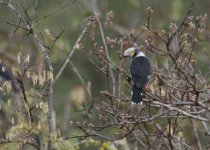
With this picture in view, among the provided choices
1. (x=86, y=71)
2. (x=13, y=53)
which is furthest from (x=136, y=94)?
(x=86, y=71)

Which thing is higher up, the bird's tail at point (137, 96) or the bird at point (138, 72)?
the bird at point (138, 72)

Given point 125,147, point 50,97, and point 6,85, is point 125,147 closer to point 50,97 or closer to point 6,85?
point 50,97

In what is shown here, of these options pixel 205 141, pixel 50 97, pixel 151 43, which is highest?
pixel 151 43

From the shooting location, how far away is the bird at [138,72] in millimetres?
5471

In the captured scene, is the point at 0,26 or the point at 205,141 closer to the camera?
the point at 205,141

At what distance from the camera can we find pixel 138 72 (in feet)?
20.9

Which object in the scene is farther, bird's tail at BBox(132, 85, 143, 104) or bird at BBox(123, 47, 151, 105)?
bird at BBox(123, 47, 151, 105)

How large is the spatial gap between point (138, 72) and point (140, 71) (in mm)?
82

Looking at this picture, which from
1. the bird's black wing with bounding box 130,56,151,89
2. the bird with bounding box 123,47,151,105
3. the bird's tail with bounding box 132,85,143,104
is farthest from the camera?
the bird's black wing with bounding box 130,56,151,89

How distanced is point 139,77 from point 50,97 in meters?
1.12

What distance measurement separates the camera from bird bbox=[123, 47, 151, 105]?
215 inches

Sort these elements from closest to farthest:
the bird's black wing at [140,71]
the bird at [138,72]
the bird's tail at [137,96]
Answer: the bird's tail at [137,96]
the bird at [138,72]
the bird's black wing at [140,71]

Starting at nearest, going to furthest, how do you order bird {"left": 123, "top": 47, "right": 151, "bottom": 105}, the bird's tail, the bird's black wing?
the bird's tail
bird {"left": 123, "top": 47, "right": 151, "bottom": 105}
the bird's black wing

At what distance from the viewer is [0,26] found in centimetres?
1215
